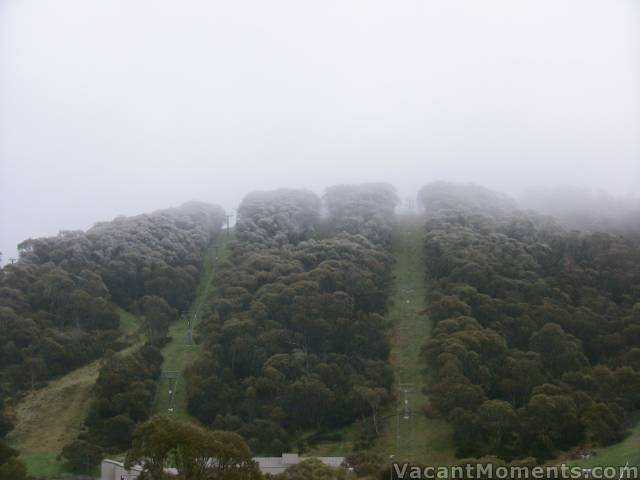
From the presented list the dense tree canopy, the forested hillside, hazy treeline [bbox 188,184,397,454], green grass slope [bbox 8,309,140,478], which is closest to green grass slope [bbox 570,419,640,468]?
hazy treeline [bbox 188,184,397,454]

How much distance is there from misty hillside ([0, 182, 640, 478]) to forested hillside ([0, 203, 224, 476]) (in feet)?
0.43

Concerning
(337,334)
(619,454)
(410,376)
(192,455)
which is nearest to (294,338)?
(337,334)

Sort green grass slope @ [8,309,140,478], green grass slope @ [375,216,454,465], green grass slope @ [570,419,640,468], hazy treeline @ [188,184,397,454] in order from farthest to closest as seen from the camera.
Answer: hazy treeline @ [188,184,397,454], green grass slope @ [375,216,454,465], green grass slope @ [8,309,140,478], green grass slope @ [570,419,640,468]

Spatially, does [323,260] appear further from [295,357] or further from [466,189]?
[466,189]

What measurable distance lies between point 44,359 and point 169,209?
93.1 ft

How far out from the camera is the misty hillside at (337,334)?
39344 millimetres

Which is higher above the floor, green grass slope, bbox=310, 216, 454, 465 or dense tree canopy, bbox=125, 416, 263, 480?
dense tree canopy, bbox=125, 416, 263, 480

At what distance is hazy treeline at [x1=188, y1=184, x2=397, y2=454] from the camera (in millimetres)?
42219

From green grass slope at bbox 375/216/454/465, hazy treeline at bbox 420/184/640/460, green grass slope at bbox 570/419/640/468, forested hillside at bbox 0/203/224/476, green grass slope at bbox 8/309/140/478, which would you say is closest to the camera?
green grass slope at bbox 570/419/640/468

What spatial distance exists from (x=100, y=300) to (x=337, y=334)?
1698 cm

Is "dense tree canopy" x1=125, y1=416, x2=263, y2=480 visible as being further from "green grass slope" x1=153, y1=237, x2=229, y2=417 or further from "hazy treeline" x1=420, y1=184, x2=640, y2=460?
"green grass slope" x1=153, y1=237, x2=229, y2=417

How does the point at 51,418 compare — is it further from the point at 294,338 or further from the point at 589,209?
the point at 589,209

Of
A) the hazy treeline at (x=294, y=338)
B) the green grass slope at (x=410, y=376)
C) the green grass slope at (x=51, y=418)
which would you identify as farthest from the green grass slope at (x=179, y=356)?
the green grass slope at (x=410, y=376)

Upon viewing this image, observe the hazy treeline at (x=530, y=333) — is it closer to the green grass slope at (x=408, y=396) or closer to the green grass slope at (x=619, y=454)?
the green grass slope at (x=619, y=454)
